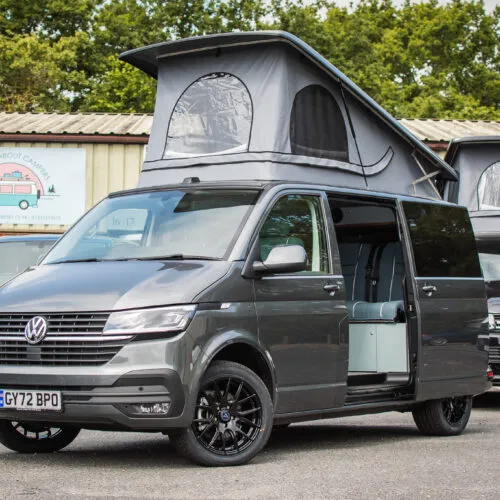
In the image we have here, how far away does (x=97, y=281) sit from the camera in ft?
24.1

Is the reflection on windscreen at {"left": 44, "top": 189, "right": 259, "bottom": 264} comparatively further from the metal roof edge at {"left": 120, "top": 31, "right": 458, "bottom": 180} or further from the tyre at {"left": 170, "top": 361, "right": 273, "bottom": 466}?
the metal roof edge at {"left": 120, "top": 31, "right": 458, "bottom": 180}

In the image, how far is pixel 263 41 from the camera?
9586 mm

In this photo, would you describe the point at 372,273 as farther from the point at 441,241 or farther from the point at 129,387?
the point at 129,387

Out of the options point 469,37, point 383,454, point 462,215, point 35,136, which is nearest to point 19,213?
point 35,136

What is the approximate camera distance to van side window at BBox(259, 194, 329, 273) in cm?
815

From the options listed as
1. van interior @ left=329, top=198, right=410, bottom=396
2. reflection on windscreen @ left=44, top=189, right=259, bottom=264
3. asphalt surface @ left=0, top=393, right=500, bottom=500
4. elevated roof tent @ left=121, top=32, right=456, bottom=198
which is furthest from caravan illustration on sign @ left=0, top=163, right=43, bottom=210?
reflection on windscreen @ left=44, top=189, right=259, bottom=264

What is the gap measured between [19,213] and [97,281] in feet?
71.2

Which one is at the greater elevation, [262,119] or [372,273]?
[262,119]

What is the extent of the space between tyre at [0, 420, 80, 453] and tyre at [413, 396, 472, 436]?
329cm

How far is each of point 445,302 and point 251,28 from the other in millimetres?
42098

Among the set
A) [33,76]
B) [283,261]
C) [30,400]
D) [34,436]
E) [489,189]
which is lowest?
[34,436]

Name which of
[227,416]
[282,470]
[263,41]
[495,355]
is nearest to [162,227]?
[227,416]

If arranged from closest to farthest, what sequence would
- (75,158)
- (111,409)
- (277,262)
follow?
(111,409)
(277,262)
(75,158)

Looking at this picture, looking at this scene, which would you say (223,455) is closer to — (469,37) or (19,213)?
(19,213)
